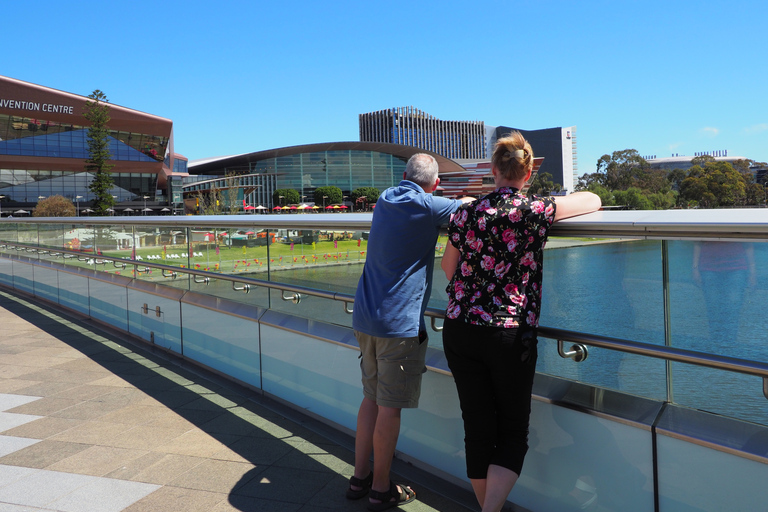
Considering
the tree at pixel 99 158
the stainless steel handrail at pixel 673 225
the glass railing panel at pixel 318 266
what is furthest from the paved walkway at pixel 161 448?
the tree at pixel 99 158

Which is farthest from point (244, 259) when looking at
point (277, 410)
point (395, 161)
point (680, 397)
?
point (395, 161)

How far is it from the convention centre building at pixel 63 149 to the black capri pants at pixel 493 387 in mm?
78241

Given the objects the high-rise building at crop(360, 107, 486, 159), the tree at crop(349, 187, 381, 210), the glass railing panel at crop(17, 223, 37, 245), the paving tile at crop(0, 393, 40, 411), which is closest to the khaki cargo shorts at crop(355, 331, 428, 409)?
the paving tile at crop(0, 393, 40, 411)

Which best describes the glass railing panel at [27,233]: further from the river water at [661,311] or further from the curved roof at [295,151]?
the curved roof at [295,151]

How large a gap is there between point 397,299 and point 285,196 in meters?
97.0

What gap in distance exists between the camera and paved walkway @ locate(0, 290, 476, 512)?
2732mm

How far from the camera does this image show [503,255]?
205 centimetres

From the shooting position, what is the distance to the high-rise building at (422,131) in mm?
175250

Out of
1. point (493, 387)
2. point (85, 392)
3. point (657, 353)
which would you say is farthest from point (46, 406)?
point (657, 353)

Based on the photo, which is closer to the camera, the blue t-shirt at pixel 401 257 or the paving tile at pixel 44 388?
the blue t-shirt at pixel 401 257

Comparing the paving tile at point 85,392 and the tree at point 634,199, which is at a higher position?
the tree at point 634,199

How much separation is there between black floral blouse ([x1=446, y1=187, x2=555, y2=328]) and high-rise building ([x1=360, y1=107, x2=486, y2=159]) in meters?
170

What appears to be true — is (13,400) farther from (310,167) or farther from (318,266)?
(310,167)

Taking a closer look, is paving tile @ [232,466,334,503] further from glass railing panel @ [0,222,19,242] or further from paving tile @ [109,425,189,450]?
glass railing panel @ [0,222,19,242]
